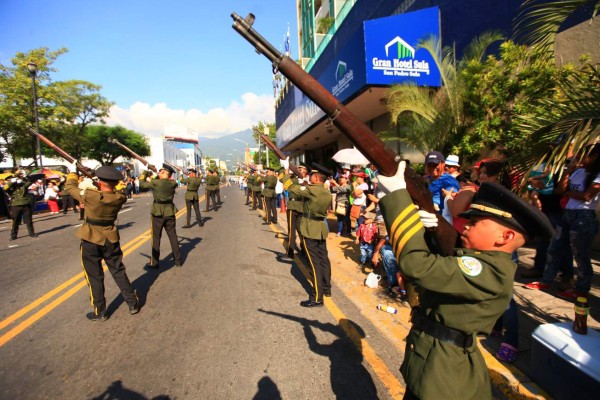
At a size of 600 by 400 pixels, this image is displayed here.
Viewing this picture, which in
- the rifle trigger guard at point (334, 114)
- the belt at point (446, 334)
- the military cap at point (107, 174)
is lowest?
the belt at point (446, 334)

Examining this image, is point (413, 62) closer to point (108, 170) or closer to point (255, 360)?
point (108, 170)

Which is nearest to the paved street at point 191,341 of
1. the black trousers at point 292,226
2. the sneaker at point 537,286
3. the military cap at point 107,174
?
the black trousers at point 292,226

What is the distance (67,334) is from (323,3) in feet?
77.0

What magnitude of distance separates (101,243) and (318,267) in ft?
9.12

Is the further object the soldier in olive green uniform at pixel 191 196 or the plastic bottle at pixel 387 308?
the soldier in olive green uniform at pixel 191 196

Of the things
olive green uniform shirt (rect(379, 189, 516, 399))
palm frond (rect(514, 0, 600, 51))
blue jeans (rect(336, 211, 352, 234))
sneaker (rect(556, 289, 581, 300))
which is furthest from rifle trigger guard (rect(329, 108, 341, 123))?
blue jeans (rect(336, 211, 352, 234))

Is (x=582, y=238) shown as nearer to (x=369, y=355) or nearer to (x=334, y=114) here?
(x=369, y=355)

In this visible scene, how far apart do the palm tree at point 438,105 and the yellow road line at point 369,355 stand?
4.91 metres

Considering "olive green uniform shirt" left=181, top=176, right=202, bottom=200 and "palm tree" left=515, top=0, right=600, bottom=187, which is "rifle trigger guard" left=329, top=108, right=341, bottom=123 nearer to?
"palm tree" left=515, top=0, right=600, bottom=187

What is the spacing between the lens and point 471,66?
6.26m

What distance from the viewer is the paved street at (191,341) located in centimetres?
260

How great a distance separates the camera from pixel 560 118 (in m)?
3.18

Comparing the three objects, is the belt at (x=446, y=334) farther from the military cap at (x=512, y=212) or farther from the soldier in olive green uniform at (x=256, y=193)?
the soldier in olive green uniform at (x=256, y=193)

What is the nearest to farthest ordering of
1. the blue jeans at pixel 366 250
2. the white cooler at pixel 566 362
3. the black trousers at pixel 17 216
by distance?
1. the white cooler at pixel 566 362
2. the blue jeans at pixel 366 250
3. the black trousers at pixel 17 216
